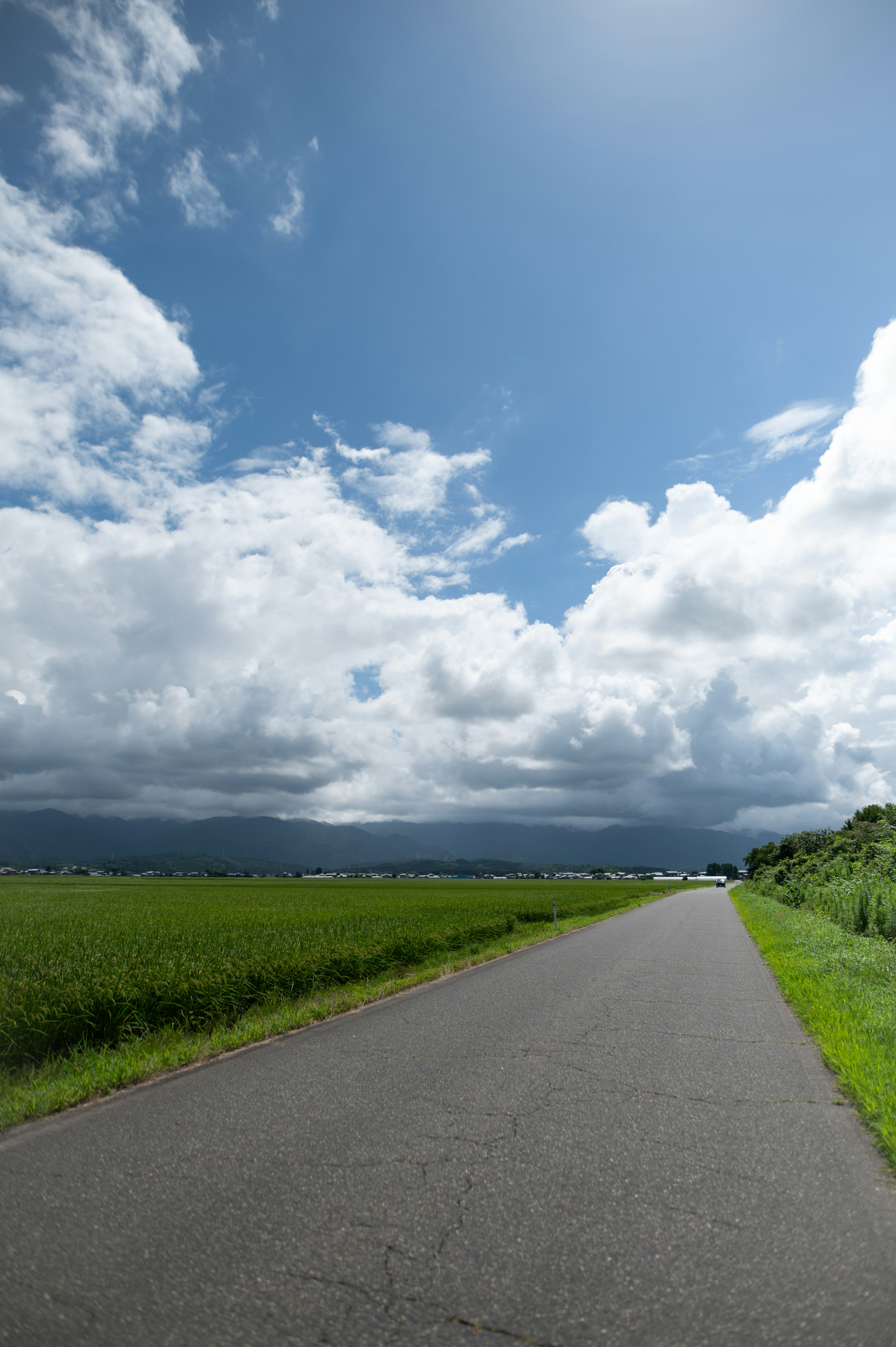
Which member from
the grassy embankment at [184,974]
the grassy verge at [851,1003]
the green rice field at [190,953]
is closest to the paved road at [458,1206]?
the grassy verge at [851,1003]

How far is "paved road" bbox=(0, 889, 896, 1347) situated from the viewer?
2961mm

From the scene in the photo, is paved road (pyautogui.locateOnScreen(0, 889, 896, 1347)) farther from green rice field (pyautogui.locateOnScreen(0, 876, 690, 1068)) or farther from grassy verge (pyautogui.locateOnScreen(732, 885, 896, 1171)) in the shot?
green rice field (pyautogui.locateOnScreen(0, 876, 690, 1068))

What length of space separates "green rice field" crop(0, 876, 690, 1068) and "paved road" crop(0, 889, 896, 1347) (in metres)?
2.07

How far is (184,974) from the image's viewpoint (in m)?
9.68

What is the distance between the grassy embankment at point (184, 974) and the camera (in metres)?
7.14

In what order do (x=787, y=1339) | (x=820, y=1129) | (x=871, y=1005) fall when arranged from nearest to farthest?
(x=787, y=1339)
(x=820, y=1129)
(x=871, y=1005)

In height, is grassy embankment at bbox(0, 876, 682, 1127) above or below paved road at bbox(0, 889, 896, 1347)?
below

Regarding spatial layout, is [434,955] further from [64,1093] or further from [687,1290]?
[687,1290]

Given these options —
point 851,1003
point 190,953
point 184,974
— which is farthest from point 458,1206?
point 190,953

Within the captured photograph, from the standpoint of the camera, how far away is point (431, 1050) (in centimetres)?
751

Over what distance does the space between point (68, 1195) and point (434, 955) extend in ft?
42.9

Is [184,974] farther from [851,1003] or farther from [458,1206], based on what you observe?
[851,1003]

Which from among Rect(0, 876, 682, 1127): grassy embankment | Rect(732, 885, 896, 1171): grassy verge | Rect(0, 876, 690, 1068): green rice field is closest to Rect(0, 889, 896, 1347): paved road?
Rect(732, 885, 896, 1171): grassy verge

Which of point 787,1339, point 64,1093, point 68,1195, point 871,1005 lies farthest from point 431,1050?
point 871,1005
